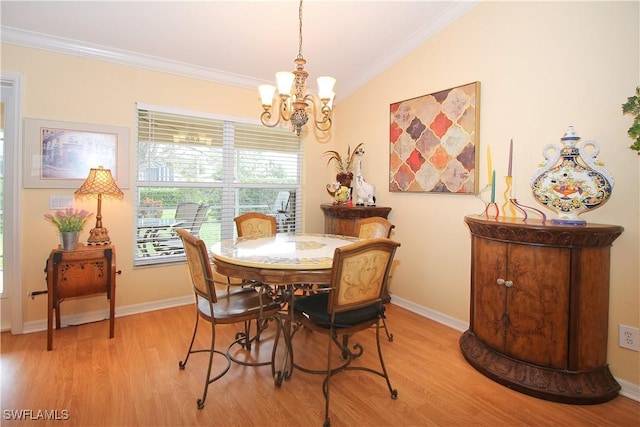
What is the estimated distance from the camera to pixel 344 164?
4.31m

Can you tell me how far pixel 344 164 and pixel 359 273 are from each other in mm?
2636

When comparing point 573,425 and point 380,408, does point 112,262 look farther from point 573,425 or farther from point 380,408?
point 573,425

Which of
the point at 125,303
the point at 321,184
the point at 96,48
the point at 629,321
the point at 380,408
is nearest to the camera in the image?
the point at 380,408

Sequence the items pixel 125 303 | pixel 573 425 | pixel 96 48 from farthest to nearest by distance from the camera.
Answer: pixel 125 303
pixel 96 48
pixel 573 425

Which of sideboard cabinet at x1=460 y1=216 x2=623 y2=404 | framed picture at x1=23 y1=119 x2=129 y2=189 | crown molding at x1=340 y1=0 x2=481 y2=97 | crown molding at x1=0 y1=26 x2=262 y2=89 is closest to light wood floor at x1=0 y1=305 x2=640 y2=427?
sideboard cabinet at x1=460 y1=216 x2=623 y2=404

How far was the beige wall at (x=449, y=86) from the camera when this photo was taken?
207 centimetres

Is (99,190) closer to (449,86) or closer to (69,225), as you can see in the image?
(69,225)

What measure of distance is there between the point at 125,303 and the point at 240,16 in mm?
2808

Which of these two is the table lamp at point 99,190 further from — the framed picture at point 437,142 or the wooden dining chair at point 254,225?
the framed picture at point 437,142

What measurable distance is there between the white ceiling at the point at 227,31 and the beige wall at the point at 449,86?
128 millimetres

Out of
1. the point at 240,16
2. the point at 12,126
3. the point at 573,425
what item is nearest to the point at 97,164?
the point at 12,126

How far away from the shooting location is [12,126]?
2729 mm

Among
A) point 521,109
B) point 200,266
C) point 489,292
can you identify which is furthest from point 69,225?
point 521,109

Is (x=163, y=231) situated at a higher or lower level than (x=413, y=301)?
higher
